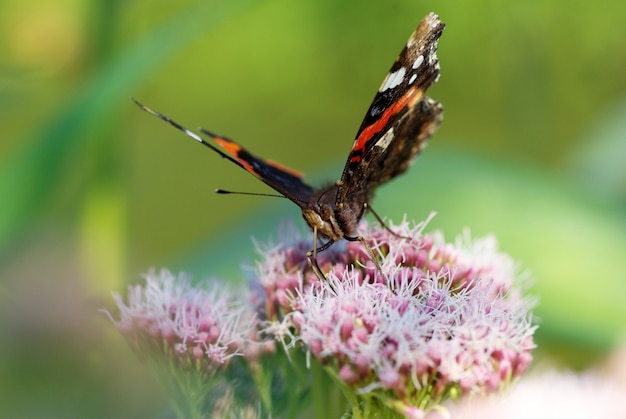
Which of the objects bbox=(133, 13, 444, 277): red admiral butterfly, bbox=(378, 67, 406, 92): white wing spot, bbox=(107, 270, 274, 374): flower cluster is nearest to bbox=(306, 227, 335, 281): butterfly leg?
bbox=(133, 13, 444, 277): red admiral butterfly

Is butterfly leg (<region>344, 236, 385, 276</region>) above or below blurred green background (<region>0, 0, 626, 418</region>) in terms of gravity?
below

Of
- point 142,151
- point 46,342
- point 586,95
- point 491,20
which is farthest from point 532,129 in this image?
point 46,342

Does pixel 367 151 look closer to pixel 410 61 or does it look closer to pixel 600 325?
pixel 410 61

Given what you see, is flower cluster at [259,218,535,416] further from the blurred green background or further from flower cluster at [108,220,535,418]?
the blurred green background

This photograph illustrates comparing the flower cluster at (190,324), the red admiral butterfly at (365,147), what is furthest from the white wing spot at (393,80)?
the flower cluster at (190,324)

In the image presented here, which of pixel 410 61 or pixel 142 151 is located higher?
pixel 142 151
